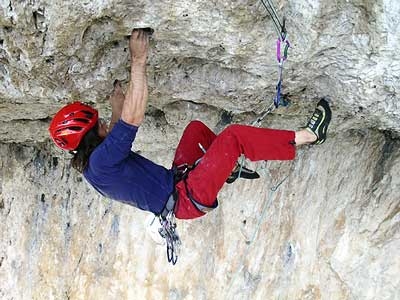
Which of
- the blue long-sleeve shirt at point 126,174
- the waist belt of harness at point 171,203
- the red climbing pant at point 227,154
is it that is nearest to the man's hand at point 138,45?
the blue long-sleeve shirt at point 126,174

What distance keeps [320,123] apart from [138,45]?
130 centimetres

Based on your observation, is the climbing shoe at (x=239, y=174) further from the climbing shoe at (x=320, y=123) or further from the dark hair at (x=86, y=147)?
the dark hair at (x=86, y=147)

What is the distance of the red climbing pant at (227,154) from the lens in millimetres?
4176

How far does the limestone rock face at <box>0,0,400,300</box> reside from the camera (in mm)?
3848

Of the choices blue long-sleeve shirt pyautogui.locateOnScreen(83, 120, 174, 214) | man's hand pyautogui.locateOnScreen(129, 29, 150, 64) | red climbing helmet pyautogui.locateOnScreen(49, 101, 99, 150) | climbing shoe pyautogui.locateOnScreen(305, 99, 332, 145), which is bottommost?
blue long-sleeve shirt pyautogui.locateOnScreen(83, 120, 174, 214)

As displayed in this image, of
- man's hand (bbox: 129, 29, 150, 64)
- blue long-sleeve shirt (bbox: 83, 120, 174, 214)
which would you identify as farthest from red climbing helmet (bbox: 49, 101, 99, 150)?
man's hand (bbox: 129, 29, 150, 64)

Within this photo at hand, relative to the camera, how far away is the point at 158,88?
15.6ft

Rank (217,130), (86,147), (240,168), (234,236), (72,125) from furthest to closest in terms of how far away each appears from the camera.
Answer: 1. (234,236)
2. (217,130)
3. (240,168)
4. (86,147)
5. (72,125)

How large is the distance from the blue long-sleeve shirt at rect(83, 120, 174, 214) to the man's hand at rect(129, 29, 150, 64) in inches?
16.4

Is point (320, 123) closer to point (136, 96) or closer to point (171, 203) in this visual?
point (171, 203)

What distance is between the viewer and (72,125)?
4191 millimetres

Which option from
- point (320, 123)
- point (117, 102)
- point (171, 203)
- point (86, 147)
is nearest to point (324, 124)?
point (320, 123)

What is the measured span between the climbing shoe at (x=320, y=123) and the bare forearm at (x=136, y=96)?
1127 millimetres

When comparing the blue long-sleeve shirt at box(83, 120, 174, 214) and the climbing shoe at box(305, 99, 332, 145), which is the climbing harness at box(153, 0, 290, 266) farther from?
the climbing shoe at box(305, 99, 332, 145)
